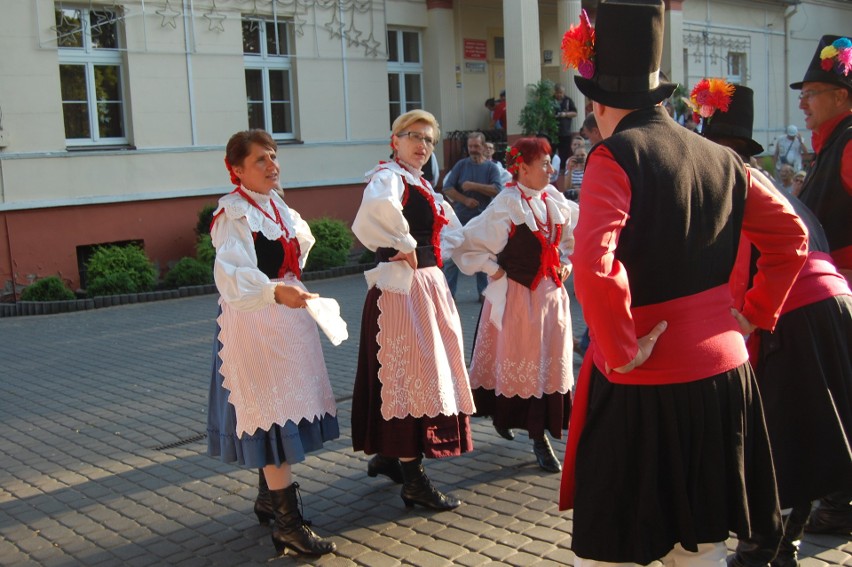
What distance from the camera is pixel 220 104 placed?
49.7 ft

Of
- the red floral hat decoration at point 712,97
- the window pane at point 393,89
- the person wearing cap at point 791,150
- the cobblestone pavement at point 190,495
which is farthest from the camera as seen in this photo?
the person wearing cap at point 791,150

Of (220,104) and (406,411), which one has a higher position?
(220,104)

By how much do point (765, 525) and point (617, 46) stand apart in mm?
1530

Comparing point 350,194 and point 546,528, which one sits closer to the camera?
point 546,528

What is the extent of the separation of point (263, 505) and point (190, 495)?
2.55 feet

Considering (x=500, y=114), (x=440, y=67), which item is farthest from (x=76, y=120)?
(x=500, y=114)

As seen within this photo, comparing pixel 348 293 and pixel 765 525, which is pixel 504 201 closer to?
pixel 765 525

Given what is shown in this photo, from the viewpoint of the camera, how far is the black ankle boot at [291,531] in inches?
166

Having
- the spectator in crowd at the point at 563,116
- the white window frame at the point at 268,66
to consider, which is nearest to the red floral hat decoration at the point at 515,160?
the white window frame at the point at 268,66

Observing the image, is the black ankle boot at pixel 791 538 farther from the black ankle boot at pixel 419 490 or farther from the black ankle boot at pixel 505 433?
the black ankle boot at pixel 505 433

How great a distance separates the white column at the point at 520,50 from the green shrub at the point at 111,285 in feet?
25.9

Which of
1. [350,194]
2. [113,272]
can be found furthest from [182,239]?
[350,194]

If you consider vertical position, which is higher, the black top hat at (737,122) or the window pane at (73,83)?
the window pane at (73,83)

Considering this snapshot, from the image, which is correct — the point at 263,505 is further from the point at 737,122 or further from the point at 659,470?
the point at 737,122
